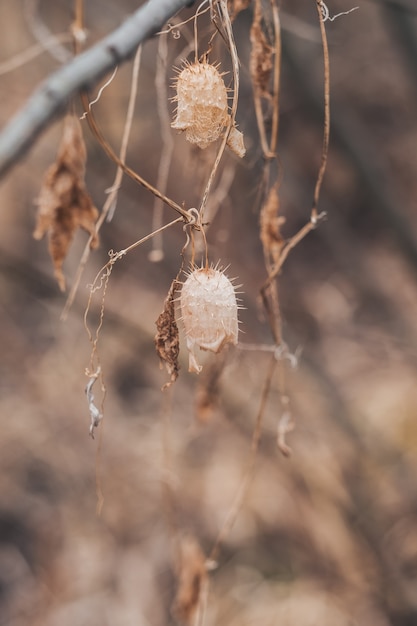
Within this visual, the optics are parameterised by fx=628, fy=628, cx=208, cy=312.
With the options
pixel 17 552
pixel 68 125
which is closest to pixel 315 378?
pixel 17 552

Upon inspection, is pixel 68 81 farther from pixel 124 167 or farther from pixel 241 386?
pixel 241 386

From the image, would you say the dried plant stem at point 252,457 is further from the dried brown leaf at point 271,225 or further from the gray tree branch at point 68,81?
the gray tree branch at point 68,81

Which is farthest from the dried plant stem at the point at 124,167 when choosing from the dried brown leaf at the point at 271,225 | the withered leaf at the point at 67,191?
the dried brown leaf at the point at 271,225

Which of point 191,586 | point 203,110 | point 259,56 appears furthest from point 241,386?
point 203,110

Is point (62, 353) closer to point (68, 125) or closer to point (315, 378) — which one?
point (315, 378)

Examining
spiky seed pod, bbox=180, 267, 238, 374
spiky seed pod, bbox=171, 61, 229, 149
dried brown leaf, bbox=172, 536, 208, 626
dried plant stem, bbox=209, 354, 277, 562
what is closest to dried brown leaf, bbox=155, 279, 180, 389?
spiky seed pod, bbox=180, 267, 238, 374

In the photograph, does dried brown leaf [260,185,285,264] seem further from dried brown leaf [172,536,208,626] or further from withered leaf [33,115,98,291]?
dried brown leaf [172,536,208,626]
